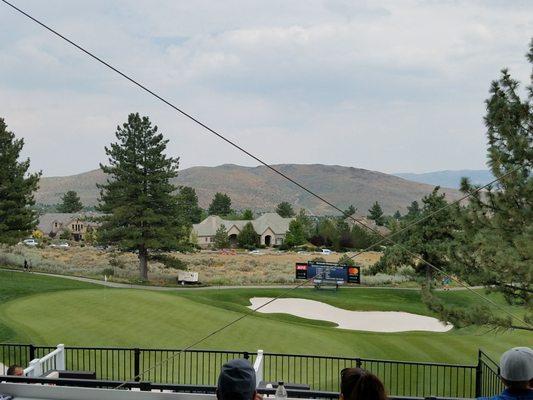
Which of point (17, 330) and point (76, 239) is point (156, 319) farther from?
point (76, 239)

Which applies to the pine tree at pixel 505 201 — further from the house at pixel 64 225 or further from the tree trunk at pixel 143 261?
the house at pixel 64 225

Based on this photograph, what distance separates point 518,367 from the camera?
3.10m

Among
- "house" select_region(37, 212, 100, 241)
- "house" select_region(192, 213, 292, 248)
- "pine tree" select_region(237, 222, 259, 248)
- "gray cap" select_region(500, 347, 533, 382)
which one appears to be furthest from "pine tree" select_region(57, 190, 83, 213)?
"gray cap" select_region(500, 347, 533, 382)

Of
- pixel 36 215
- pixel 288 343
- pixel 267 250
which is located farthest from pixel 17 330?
pixel 267 250

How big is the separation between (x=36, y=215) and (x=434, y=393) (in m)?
32.3

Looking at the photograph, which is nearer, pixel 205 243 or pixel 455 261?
pixel 455 261

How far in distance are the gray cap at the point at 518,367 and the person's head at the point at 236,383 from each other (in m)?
1.39

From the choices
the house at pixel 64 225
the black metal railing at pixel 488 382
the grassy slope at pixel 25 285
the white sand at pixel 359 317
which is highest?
the house at pixel 64 225

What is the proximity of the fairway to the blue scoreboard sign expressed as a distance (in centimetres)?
665

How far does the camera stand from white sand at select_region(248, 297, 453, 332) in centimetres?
2475

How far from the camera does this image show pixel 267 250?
2372 inches

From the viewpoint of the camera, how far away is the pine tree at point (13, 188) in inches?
1393

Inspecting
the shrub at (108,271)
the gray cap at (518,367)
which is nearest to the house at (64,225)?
the shrub at (108,271)

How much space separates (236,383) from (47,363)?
23.7ft
